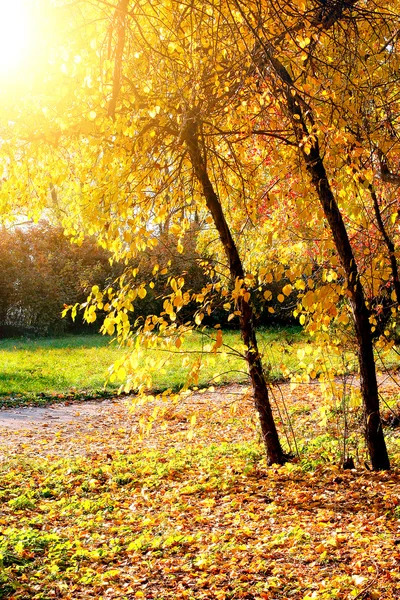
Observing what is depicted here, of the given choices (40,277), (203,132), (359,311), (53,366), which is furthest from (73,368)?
(359,311)

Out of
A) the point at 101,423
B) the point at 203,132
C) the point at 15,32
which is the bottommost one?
the point at 101,423

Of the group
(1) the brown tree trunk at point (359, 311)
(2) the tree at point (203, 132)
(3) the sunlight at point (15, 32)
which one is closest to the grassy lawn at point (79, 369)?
(1) the brown tree trunk at point (359, 311)

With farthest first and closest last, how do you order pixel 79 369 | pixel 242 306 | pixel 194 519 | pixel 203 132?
pixel 79 369, pixel 242 306, pixel 203 132, pixel 194 519

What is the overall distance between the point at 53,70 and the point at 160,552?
3272 mm

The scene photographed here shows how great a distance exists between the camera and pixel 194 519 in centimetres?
470

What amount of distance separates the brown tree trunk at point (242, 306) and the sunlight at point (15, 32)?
1.63 metres

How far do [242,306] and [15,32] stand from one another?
2.91 metres

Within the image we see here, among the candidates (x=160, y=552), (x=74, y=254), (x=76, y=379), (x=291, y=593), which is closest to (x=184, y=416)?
(x=76, y=379)

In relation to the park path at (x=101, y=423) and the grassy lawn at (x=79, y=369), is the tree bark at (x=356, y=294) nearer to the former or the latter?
the park path at (x=101, y=423)

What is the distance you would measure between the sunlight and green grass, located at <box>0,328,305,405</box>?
180 inches

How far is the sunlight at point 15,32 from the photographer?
3.33 meters

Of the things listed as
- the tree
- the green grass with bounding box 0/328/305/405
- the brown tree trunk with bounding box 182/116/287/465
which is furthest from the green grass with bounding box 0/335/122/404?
the tree

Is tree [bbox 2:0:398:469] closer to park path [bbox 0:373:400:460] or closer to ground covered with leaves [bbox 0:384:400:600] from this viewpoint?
ground covered with leaves [bbox 0:384:400:600]

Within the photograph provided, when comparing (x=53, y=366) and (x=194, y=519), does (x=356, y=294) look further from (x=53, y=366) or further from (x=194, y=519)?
(x=53, y=366)
